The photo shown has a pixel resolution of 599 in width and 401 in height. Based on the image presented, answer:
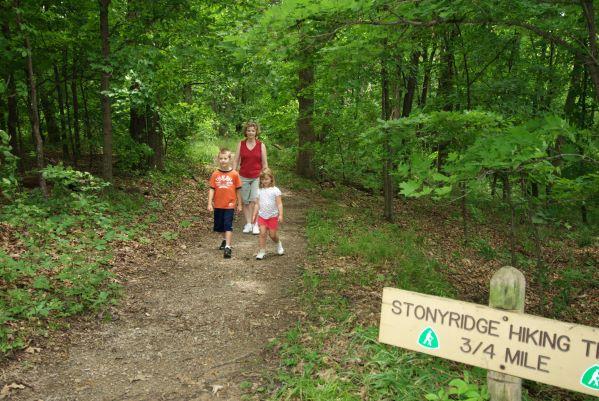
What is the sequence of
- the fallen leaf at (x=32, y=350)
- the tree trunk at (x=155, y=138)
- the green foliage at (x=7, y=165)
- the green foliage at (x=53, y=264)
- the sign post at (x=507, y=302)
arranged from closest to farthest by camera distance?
the sign post at (x=507, y=302) < the fallen leaf at (x=32, y=350) < the green foliage at (x=53, y=264) < the green foliage at (x=7, y=165) < the tree trunk at (x=155, y=138)

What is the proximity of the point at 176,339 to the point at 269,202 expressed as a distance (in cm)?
298

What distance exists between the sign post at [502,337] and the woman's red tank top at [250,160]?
631 centimetres

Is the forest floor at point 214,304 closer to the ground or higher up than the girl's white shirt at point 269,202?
closer to the ground

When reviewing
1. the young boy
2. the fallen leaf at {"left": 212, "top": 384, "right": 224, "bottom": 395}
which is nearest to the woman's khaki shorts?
the young boy

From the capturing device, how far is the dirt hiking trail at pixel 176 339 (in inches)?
163

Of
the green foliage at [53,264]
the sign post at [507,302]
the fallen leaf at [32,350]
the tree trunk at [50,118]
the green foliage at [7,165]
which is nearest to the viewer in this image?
the sign post at [507,302]

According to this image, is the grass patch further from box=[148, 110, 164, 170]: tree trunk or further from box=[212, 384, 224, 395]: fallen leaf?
box=[148, 110, 164, 170]: tree trunk

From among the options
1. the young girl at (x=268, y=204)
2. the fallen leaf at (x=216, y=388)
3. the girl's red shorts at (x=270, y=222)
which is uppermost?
the young girl at (x=268, y=204)

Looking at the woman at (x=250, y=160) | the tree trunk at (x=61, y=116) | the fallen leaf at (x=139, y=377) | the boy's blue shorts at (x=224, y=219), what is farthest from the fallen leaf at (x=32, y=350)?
the tree trunk at (x=61, y=116)

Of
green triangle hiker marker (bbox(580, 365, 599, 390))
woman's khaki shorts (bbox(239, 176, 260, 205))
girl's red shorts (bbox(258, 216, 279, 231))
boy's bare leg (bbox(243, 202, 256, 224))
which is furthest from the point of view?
boy's bare leg (bbox(243, 202, 256, 224))

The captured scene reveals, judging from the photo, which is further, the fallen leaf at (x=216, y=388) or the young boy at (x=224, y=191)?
the young boy at (x=224, y=191)

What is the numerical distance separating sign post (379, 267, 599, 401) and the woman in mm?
6297

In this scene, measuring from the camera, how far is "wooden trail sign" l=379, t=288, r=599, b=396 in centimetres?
217

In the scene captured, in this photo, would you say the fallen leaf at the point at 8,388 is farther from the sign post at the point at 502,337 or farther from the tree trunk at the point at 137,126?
the tree trunk at the point at 137,126
